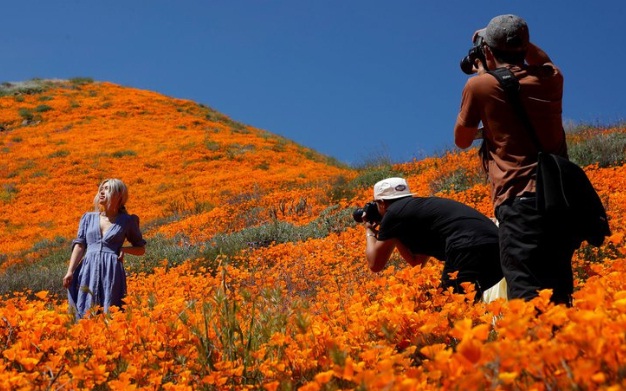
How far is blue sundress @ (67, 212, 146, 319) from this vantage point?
16.7 feet

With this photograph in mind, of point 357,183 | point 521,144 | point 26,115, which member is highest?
point 26,115

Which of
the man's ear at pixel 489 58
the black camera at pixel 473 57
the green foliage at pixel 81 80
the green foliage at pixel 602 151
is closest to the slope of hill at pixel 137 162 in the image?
the green foliage at pixel 81 80

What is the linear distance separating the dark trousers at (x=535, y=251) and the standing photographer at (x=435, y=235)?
78cm

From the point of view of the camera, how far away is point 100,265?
5109 mm

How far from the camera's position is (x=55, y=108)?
32.5 m

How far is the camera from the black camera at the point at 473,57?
2973mm

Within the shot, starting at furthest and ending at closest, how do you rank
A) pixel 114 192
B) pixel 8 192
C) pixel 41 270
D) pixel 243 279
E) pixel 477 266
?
pixel 8 192
pixel 41 270
pixel 243 279
pixel 114 192
pixel 477 266

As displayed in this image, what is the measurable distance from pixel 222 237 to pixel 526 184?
9.77 m

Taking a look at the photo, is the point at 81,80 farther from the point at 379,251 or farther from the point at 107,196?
the point at 379,251

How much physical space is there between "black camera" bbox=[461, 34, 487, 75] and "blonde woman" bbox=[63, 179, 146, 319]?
11.0ft

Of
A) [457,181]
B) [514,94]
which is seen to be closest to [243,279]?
[514,94]

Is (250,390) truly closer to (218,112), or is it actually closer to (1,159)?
(1,159)

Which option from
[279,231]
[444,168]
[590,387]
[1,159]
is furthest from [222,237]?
[1,159]

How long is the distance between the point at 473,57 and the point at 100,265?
363 centimetres
